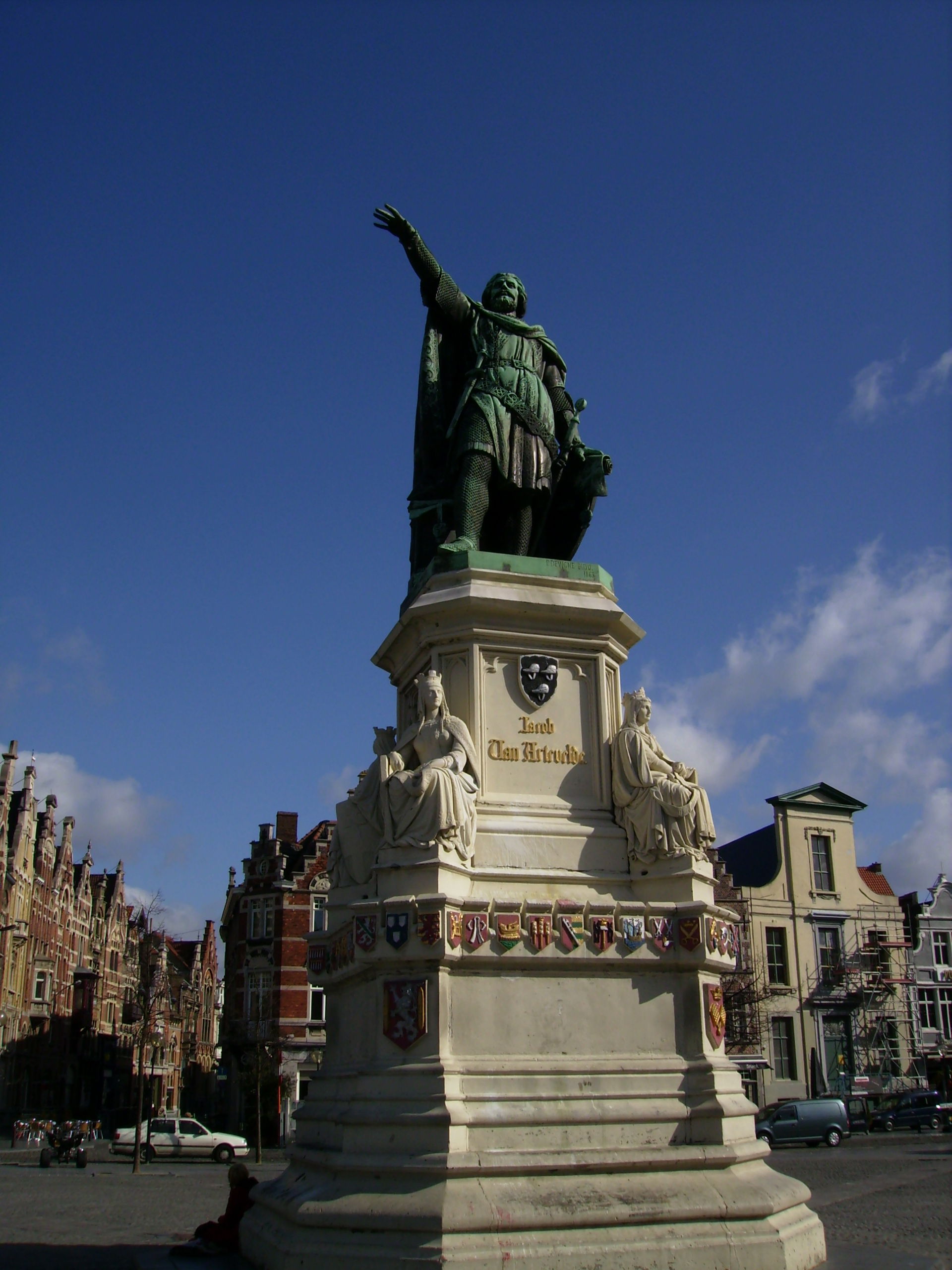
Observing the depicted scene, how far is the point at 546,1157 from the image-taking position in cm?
796

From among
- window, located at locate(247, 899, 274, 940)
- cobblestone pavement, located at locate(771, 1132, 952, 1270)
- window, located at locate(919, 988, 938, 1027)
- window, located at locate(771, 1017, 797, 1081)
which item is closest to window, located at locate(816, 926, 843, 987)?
window, located at locate(771, 1017, 797, 1081)

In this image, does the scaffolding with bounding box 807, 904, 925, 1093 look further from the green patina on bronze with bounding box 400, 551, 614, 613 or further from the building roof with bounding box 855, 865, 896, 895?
the green patina on bronze with bounding box 400, 551, 614, 613

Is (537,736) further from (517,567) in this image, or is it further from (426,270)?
(426,270)

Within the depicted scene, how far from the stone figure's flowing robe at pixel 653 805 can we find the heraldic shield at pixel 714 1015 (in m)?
1.10

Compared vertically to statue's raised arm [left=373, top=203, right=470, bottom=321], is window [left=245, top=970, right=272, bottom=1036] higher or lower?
lower

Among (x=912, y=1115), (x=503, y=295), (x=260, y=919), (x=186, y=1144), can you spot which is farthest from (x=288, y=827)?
(x=503, y=295)

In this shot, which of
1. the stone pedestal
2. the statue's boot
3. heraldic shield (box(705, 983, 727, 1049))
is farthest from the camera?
the statue's boot

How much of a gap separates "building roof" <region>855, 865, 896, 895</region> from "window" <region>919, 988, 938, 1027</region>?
4622mm

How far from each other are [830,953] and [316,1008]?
72.8ft

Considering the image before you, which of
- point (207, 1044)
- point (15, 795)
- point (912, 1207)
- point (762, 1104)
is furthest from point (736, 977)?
point (207, 1044)

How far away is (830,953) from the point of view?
4859 centimetres

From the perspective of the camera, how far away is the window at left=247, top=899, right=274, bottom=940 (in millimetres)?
46594

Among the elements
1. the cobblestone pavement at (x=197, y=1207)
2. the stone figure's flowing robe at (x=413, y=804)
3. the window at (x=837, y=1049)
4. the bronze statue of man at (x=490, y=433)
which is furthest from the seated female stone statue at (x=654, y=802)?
the window at (x=837, y=1049)

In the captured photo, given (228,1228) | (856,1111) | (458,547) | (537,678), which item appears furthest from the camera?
(856,1111)
